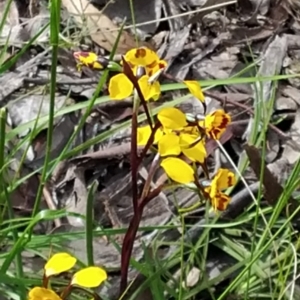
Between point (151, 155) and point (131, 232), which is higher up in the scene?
point (131, 232)

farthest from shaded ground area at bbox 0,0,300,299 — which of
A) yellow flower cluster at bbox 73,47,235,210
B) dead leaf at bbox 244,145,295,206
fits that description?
yellow flower cluster at bbox 73,47,235,210

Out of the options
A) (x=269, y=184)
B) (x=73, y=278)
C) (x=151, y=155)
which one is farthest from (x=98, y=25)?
(x=73, y=278)

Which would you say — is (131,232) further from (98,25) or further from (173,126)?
(98,25)

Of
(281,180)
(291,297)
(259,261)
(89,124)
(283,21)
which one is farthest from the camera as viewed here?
(283,21)

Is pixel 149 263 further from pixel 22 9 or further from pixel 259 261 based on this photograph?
pixel 22 9

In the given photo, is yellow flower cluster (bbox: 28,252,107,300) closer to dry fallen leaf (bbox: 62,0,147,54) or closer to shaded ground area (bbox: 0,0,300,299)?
shaded ground area (bbox: 0,0,300,299)

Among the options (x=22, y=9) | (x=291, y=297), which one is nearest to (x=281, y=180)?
(x=291, y=297)
